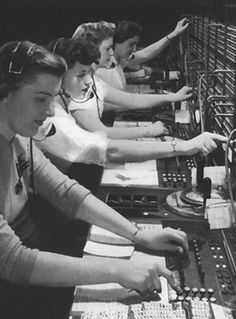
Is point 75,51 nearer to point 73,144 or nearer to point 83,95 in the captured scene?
point 83,95

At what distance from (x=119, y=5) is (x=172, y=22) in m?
0.87

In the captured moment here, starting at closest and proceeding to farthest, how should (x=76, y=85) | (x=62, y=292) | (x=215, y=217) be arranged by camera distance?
(x=62, y=292) → (x=215, y=217) → (x=76, y=85)

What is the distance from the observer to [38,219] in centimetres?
234

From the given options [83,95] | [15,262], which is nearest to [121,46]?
[83,95]

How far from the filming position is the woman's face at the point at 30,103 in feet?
6.30

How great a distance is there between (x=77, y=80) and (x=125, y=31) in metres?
2.04

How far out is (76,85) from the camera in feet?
9.93

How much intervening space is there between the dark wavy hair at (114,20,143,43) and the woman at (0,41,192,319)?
2.81 metres

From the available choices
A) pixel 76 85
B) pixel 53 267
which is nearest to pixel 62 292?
pixel 53 267

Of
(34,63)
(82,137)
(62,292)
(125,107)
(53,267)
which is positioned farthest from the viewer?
(125,107)

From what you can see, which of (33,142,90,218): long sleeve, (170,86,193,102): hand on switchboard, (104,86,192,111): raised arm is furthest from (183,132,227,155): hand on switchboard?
(104,86,192,111): raised arm

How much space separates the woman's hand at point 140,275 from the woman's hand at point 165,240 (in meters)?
0.28

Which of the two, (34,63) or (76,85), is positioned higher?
(34,63)

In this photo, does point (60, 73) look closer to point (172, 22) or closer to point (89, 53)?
point (89, 53)
